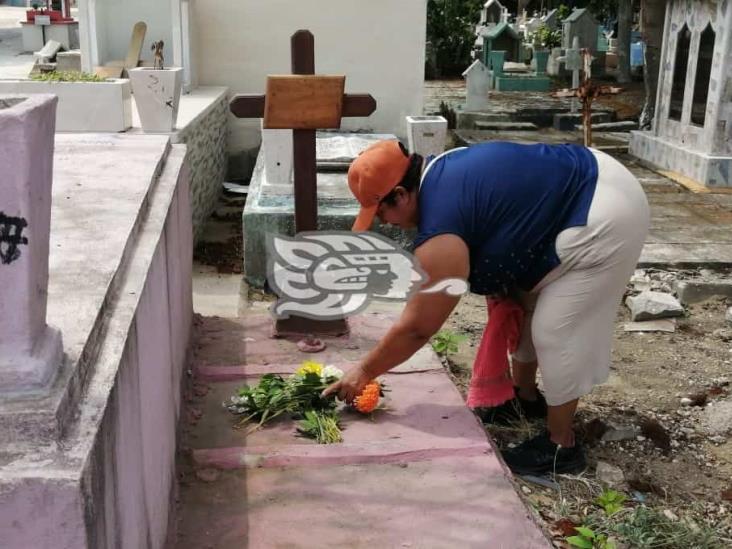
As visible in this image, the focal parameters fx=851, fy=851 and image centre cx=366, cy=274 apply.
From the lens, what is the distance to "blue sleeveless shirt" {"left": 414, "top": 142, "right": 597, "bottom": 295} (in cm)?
288

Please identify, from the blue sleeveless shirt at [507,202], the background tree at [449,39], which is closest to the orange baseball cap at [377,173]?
the blue sleeveless shirt at [507,202]

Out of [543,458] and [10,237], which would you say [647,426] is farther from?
[10,237]

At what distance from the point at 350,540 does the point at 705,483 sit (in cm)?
168

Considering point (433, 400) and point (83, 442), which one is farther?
point (433, 400)

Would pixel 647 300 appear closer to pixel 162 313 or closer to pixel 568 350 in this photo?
pixel 568 350

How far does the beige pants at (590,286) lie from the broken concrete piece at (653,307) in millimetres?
1998

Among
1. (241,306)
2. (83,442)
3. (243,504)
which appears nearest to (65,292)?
(83,442)

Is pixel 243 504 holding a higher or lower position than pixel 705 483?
higher

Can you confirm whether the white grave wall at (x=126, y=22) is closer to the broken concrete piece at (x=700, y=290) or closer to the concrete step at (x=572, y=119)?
the broken concrete piece at (x=700, y=290)

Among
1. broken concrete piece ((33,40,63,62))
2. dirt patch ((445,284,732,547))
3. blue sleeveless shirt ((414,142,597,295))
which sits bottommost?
dirt patch ((445,284,732,547))

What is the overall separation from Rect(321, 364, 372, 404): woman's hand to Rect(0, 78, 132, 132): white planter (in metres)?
3.44

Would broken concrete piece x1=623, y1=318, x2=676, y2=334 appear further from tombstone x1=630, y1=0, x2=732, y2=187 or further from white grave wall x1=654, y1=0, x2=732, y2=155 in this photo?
white grave wall x1=654, y1=0, x2=732, y2=155

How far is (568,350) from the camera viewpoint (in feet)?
10.5

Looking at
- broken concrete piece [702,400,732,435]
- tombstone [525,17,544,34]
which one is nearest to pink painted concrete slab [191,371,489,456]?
broken concrete piece [702,400,732,435]
